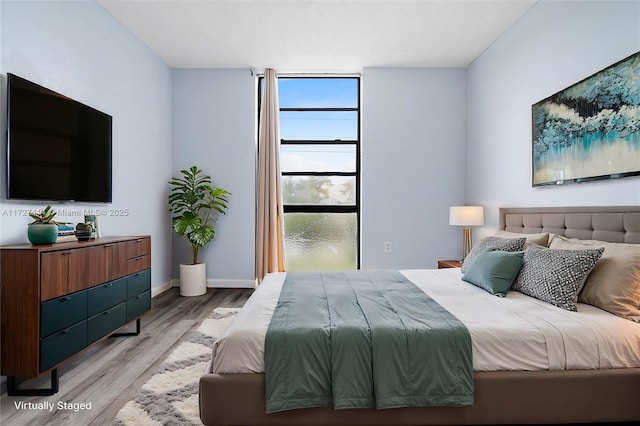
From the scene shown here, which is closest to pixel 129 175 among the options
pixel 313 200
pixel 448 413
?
pixel 313 200

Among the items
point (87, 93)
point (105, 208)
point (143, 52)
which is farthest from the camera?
point (143, 52)

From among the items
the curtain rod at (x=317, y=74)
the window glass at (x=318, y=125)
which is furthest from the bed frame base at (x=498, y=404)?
the curtain rod at (x=317, y=74)

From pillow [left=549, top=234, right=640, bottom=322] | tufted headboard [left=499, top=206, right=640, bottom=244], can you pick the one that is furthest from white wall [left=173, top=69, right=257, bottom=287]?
pillow [left=549, top=234, right=640, bottom=322]

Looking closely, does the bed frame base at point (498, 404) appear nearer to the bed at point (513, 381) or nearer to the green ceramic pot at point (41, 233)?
the bed at point (513, 381)

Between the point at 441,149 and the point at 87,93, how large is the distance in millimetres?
4027

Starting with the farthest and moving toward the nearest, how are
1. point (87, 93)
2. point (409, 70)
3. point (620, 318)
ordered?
point (409, 70) → point (87, 93) → point (620, 318)

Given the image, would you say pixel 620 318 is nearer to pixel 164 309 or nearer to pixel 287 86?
pixel 164 309

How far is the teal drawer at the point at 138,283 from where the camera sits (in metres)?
2.92

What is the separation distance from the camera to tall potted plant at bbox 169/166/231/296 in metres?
4.46

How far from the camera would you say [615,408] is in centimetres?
166

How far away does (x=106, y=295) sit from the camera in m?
2.59

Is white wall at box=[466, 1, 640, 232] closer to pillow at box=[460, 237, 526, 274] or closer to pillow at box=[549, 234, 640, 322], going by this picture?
pillow at box=[549, 234, 640, 322]

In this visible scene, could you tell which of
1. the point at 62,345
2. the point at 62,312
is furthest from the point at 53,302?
the point at 62,345

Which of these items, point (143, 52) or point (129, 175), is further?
point (143, 52)
